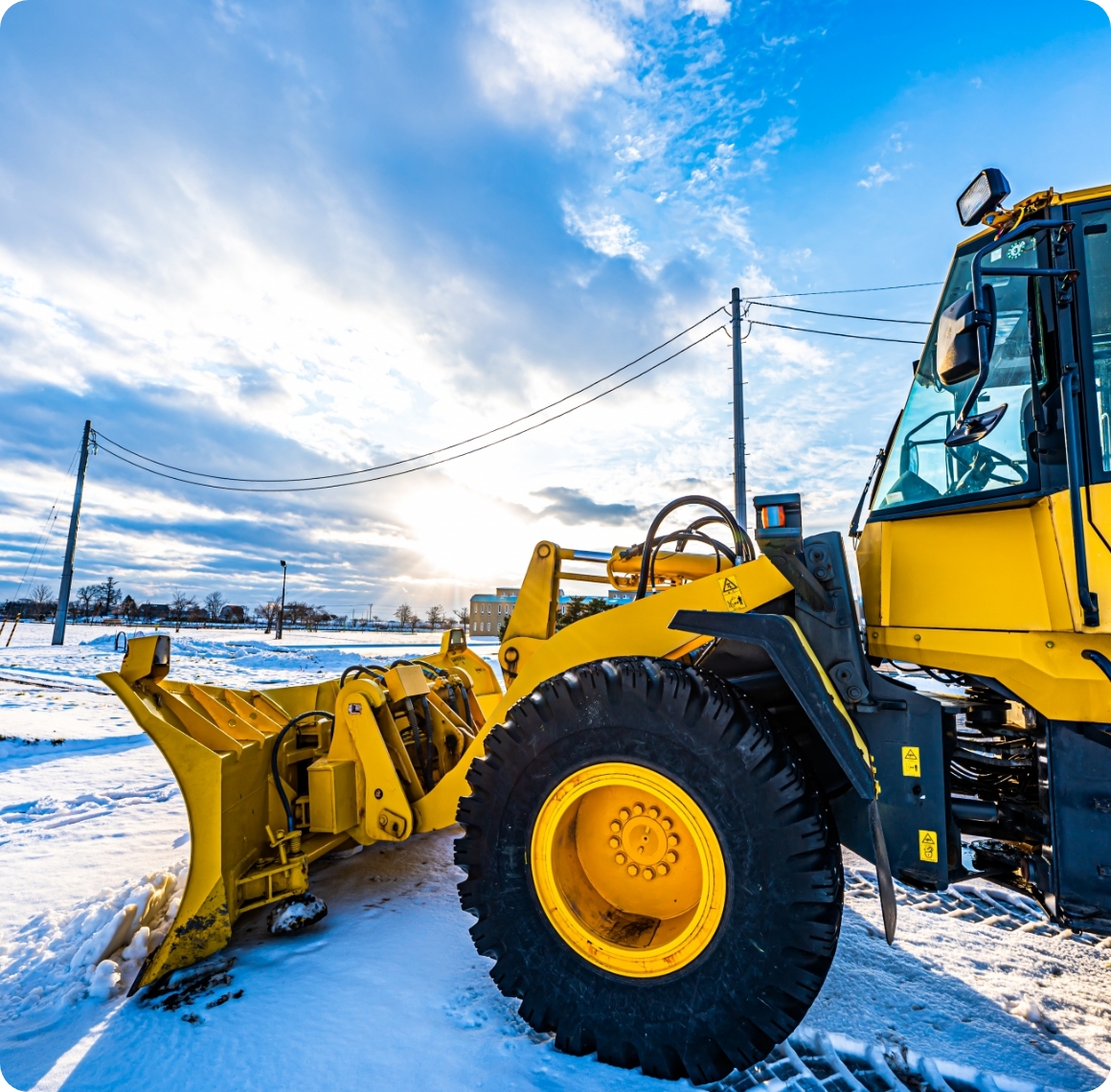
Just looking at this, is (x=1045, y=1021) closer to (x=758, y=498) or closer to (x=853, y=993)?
(x=853, y=993)

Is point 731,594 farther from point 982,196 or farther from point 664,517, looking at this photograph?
point 982,196

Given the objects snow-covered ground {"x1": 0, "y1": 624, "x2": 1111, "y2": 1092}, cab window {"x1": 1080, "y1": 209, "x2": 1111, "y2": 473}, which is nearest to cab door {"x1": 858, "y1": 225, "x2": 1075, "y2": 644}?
cab window {"x1": 1080, "y1": 209, "x2": 1111, "y2": 473}

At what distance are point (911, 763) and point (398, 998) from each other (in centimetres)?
216

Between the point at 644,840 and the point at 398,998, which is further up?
the point at 644,840

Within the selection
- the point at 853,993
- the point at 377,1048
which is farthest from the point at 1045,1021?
the point at 377,1048

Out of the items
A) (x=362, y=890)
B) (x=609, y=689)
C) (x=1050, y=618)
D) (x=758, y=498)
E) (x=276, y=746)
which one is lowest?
(x=362, y=890)

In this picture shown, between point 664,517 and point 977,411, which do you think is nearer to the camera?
point 977,411

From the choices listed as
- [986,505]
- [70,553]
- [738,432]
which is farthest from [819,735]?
[70,553]

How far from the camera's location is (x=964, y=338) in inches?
82.8

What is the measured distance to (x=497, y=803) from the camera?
2426 millimetres

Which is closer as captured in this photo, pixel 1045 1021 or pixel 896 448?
pixel 1045 1021

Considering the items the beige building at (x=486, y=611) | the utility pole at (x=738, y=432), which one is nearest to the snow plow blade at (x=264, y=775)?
the utility pole at (x=738, y=432)

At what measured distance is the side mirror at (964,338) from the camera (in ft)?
6.75

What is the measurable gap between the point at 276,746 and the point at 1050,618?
3598 mm
